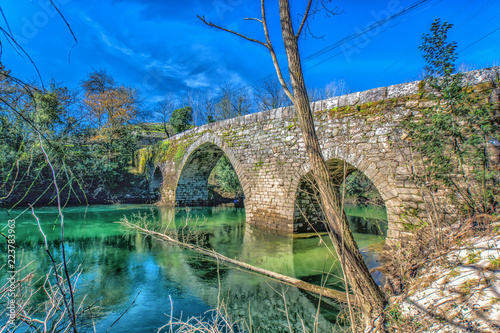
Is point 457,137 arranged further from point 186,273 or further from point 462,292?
point 186,273

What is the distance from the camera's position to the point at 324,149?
19.4 ft

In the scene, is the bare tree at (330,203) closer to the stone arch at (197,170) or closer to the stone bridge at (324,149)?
the stone bridge at (324,149)

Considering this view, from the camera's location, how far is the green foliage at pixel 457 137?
130 inches

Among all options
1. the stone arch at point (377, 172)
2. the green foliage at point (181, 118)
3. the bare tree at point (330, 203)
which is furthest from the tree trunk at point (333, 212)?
the green foliage at point (181, 118)

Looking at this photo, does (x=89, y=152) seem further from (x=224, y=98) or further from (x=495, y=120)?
(x=495, y=120)

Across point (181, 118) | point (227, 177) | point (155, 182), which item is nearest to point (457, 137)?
point (227, 177)

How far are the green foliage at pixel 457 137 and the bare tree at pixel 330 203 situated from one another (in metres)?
2.00

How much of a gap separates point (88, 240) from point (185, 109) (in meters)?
14.3

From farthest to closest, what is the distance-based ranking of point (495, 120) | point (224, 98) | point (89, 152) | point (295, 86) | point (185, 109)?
1. point (224, 98)
2. point (185, 109)
3. point (89, 152)
4. point (495, 120)
5. point (295, 86)

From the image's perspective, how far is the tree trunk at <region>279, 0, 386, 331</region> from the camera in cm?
214

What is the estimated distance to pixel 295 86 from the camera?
8.51ft

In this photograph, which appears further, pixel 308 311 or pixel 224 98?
pixel 224 98

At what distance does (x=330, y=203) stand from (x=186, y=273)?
3.04 metres

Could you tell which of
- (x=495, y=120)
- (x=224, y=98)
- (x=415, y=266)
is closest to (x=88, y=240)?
(x=415, y=266)
